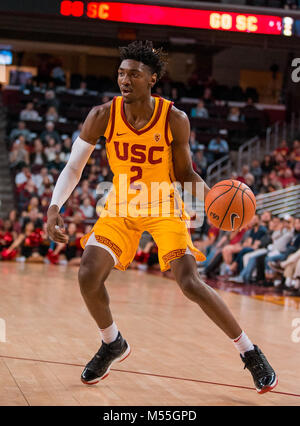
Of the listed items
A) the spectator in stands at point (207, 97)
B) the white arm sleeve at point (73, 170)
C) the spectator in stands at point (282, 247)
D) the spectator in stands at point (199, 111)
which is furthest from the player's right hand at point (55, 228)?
the spectator in stands at point (207, 97)

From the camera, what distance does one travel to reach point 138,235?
4.41 metres

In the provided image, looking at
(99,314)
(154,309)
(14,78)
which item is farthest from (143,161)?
(14,78)

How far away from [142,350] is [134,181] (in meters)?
1.69

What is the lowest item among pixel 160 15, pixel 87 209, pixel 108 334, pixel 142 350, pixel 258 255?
pixel 258 255

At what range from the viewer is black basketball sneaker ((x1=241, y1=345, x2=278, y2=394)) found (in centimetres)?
404

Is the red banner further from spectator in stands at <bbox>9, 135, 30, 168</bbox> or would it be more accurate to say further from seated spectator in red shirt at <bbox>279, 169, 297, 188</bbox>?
seated spectator in red shirt at <bbox>279, 169, 297, 188</bbox>

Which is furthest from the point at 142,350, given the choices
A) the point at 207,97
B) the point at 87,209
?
the point at 207,97

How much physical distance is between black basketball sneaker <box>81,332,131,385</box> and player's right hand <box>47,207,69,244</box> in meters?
0.81

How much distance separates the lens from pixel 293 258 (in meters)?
9.88

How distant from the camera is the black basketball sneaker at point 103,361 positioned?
4.25 m

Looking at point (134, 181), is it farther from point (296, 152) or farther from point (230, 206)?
point (296, 152)

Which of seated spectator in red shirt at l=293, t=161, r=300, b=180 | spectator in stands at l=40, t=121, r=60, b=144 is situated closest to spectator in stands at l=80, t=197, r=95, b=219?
spectator in stands at l=40, t=121, r=60, b=144
